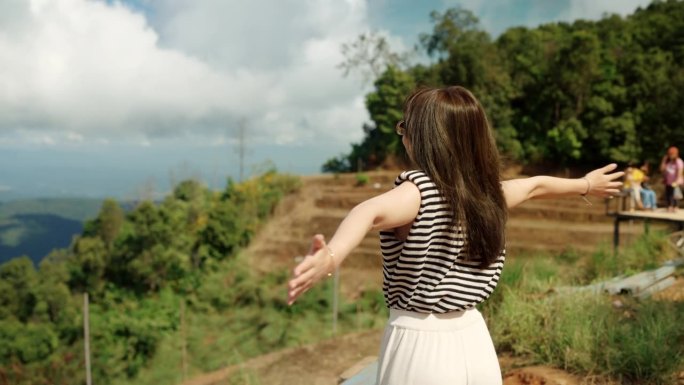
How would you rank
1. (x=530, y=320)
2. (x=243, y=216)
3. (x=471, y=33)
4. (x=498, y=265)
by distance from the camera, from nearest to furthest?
(x=498, y=265) < (x=530, y=320) < (x=243, y=216) < (x=471, y=33)

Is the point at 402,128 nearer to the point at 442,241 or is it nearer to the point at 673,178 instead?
the point at 442,241

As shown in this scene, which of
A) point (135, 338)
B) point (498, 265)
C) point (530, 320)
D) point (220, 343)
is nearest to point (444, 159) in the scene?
point (498, 265)

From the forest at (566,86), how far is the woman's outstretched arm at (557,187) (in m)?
15.2

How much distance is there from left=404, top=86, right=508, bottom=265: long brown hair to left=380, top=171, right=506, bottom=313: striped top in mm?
29

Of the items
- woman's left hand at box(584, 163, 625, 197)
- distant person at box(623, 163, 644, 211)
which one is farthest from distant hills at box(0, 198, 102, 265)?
woman's left hand at box(584, 163, 625, 197)

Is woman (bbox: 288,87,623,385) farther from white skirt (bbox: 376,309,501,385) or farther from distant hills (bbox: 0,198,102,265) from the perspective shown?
distant hills (bbox: 0,198,102,265)

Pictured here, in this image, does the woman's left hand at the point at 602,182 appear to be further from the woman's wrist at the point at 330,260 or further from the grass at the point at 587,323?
the grass at the point at 587,323

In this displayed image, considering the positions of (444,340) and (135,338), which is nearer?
(444,340)

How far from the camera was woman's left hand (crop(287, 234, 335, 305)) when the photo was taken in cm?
100

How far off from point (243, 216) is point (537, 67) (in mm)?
12290

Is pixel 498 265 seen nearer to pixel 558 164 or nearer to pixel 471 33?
pixel 558 164

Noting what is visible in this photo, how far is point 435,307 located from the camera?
1341 mm

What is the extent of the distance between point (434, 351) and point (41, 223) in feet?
351

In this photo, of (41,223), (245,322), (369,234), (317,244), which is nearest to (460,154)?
(317,244)
